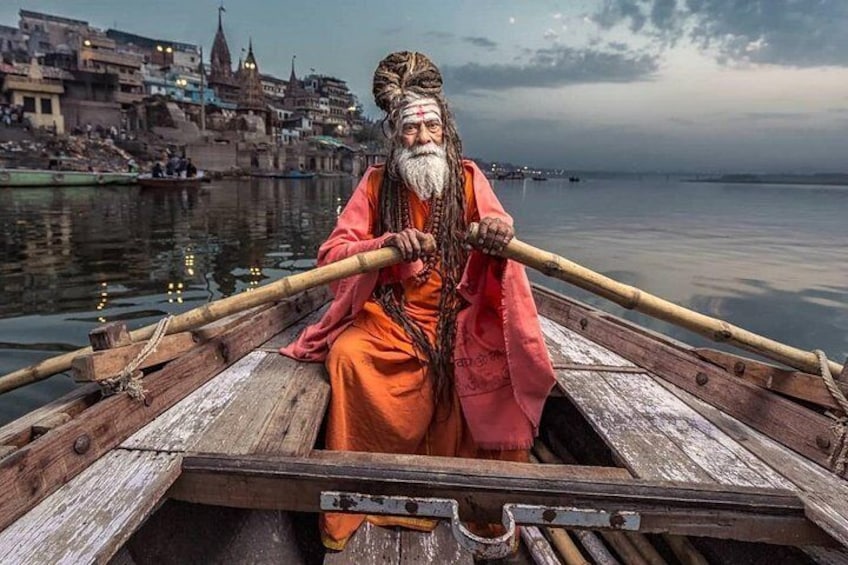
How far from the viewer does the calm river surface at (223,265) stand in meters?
7.84

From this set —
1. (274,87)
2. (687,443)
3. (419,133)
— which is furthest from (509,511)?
(274,87)

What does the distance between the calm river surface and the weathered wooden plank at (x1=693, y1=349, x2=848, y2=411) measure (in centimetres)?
Result: 566

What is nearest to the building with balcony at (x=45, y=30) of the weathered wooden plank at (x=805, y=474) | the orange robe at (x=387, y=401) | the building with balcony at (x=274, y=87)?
the building with balcony at (x=274, y=87)

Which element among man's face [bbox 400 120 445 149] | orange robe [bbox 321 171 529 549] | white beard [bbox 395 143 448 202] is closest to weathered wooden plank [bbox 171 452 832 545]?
orange robe [bbox 321 171 529 549]

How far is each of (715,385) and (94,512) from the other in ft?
9.45

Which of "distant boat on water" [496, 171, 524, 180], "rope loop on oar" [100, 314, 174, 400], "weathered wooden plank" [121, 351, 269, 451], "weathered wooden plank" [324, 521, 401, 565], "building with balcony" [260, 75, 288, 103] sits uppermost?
"building with balcony" [260, 75, 288, 103]

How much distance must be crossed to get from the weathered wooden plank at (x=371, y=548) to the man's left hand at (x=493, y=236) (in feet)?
4.79

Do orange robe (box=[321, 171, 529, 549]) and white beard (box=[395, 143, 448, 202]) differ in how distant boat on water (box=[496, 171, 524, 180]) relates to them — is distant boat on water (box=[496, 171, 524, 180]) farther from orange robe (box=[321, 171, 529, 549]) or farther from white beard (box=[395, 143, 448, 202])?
orange robe (box=[321, 171, 529, 549])

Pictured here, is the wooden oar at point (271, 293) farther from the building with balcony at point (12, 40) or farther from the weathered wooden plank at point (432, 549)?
the building with balcony at point (12, 40)

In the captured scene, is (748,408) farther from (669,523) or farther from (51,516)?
(51,516)

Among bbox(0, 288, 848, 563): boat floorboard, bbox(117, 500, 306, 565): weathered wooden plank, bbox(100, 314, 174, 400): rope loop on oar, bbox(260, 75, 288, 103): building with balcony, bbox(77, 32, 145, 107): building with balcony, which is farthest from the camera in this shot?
bbox(260, 75, 288, 103): building with balcony

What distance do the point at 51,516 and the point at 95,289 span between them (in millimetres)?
9131

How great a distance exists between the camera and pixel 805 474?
2031mm

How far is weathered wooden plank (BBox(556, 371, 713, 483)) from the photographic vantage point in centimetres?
204
